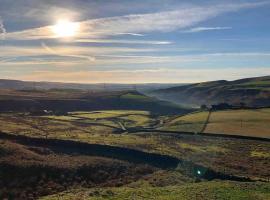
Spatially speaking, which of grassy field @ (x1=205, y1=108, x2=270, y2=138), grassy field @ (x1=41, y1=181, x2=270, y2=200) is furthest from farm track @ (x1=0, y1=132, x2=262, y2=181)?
grassy field @ (x1=205, y1=108, x2=270, y2=138)

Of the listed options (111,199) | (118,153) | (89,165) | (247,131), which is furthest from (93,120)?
(111,199)

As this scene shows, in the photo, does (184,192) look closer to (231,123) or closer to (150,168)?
(150,168)

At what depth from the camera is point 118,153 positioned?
84438mm

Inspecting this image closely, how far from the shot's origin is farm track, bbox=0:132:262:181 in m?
73.6

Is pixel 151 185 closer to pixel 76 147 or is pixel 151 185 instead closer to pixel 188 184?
pixel 188 184

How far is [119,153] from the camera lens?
84438mm

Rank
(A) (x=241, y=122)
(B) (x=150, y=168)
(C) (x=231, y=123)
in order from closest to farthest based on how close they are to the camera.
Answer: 1. (B) (x=150, y=168)
2. (C) (x=231, y=123)
3. (A) (x=241, y=122)

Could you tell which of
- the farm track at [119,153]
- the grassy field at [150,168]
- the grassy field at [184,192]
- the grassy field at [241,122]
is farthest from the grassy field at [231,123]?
the grassy field at [184,192]

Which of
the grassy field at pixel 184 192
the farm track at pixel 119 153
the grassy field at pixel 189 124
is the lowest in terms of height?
the grassy field at pixel 184 192

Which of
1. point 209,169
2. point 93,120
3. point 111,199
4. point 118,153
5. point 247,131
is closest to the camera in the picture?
point 111,199

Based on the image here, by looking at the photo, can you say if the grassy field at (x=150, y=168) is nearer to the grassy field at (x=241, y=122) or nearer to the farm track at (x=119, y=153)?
the farm track at (x=119, y=153)

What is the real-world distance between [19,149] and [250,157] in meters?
39.7

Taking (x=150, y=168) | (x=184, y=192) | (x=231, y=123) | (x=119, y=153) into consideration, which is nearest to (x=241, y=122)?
(x=231, y=123)

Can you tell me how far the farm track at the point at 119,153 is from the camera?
73.6 metres
